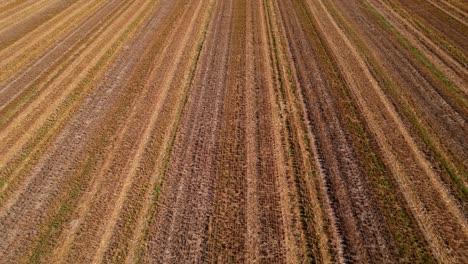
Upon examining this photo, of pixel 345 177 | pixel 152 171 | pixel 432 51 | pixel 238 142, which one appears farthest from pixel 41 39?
pixel 432 51

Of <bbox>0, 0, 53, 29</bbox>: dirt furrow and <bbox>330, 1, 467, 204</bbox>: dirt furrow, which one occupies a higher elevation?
<bbox>0, 0, 53, 29</bbox>: dirt furrow

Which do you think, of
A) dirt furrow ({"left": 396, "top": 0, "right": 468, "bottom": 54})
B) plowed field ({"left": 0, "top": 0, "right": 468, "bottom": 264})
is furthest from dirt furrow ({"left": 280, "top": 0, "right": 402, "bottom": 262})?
dirt furrow ({"left": 396, "top": 0, "right": 468, "bottom": 54})

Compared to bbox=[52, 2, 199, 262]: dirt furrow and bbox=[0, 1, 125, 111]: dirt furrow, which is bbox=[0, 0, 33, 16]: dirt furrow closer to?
bbox=[0, 1, 125, 111]: dirt furrow

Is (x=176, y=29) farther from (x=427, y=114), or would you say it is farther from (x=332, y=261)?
(x=332, y=261)

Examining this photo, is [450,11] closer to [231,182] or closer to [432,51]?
[432,51]

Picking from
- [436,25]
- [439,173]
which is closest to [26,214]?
[439,173]
